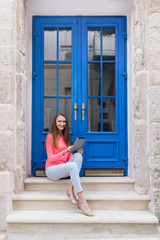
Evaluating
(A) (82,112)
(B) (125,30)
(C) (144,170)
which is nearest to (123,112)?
(A) (82,112)

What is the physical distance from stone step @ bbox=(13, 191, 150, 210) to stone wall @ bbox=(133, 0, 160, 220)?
0.16m

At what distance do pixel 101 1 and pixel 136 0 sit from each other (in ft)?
2.04

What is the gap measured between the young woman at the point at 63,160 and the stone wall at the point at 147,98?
814 mm

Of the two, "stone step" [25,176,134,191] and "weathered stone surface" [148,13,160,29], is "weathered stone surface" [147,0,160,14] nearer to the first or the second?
"weathered stone surface" [148,13,160,29]

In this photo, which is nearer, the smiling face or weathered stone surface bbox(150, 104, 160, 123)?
weathered stone surface bbox(150, 104, 160, 123)

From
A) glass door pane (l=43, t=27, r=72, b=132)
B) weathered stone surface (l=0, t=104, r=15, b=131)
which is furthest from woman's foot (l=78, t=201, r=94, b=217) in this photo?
glass door pane (l=43, t=27, r=72, b=132)

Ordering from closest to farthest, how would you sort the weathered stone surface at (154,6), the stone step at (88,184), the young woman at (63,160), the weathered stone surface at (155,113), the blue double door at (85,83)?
the young woman at (63,160), the weathered stone surface at (155,113), the weathered stone surface at (154,6), the stone step at (88,184), the blue double door at (85,83)

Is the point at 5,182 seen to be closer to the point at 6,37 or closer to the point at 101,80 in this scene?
the point at 6,37

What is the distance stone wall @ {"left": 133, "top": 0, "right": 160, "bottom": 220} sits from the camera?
3.27 metres

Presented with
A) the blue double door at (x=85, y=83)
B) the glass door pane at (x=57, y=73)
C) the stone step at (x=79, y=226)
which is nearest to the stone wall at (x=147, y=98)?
the stone step at (x=79, y=226)

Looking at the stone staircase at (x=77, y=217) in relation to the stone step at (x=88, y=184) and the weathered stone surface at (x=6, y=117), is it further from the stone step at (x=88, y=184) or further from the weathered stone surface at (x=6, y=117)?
the weathered stone surface at (x=6, y=117)

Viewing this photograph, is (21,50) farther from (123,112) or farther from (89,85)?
(123,112)

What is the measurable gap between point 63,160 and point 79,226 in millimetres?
934

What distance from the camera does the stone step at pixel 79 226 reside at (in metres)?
3.06
